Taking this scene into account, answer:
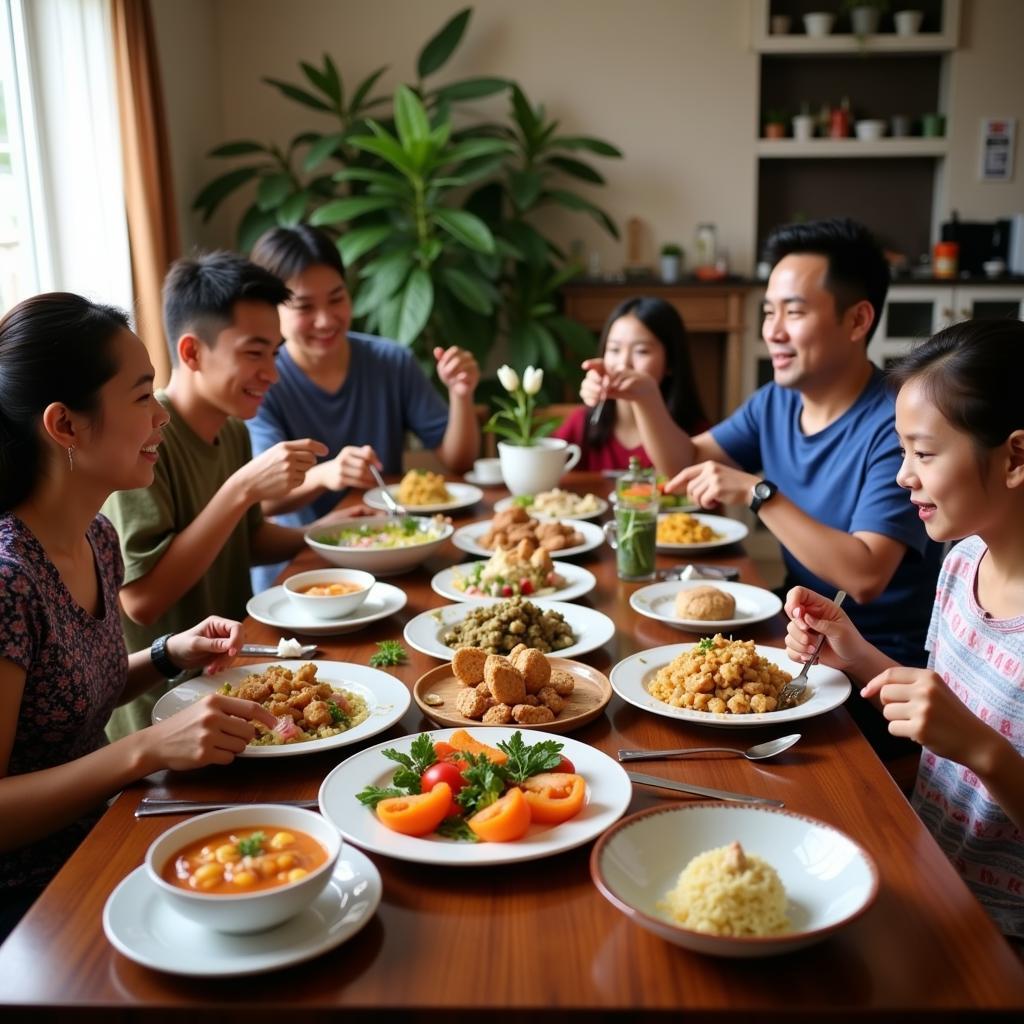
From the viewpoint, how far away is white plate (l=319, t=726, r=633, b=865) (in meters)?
1.04

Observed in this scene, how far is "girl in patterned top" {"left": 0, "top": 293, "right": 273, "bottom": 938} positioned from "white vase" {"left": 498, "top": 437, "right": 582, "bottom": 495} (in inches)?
46.3

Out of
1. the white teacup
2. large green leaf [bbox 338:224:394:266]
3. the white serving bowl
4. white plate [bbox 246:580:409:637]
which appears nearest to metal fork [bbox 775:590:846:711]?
white plate [bbox 246:580:409:637]

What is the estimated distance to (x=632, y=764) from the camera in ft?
4.21

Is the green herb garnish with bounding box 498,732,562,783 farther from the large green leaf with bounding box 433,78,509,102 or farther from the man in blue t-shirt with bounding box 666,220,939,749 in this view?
the large green leaf with bounding box 433,78,509,102

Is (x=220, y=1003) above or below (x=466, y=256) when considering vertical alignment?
below

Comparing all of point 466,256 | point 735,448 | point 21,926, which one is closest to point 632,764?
point 21,926

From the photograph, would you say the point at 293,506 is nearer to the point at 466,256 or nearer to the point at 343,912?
the point at 343,912

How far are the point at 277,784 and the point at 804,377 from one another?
158 centimetres

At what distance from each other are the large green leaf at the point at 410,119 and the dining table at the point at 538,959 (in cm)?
382

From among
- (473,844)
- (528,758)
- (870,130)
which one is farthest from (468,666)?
(870,130)

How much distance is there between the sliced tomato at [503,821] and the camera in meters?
1.06

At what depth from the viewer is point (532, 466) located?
8.80 ft

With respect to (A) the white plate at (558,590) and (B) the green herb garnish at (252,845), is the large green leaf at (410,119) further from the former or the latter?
(B) the green herb garnish at (252,845)

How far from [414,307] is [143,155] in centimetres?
121
